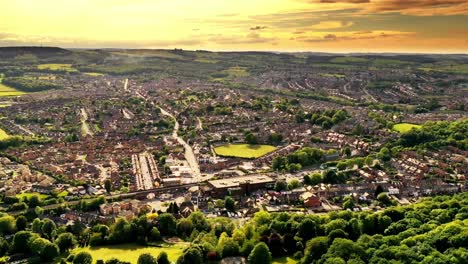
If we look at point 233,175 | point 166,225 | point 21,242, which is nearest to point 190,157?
point 233,175

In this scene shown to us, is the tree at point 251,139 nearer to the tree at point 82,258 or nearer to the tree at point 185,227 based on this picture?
the tree at point 185,227

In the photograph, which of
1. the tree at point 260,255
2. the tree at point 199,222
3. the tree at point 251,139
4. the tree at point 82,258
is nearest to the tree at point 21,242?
the tree at point 82,258

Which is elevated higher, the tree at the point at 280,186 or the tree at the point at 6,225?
the tree at the point at 280,186

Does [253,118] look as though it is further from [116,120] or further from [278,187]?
[278,187]

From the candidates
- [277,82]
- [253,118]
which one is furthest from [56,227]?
[277,82]

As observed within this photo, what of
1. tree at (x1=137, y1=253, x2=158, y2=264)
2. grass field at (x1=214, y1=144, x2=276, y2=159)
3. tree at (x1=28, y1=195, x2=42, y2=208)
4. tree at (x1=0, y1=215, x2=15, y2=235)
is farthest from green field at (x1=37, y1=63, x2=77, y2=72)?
tree at (x1=137, y1=253, x2=158, y2=264)
